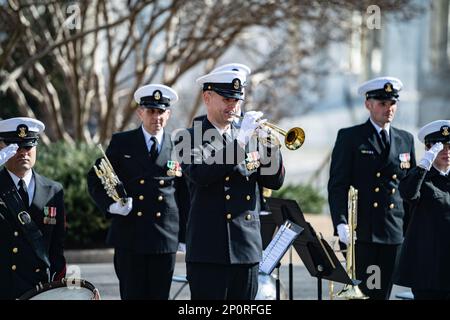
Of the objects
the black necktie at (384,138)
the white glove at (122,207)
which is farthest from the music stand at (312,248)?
the black necktie at (384,138)

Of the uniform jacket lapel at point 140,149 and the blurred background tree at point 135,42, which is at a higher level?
the blurred background tree at point 135,42

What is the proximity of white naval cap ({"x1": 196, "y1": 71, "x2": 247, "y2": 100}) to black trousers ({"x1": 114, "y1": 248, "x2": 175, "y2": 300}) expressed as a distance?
1.86 meters

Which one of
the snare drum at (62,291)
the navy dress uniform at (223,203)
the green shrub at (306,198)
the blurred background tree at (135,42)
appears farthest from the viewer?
the green shrub at (306,198)

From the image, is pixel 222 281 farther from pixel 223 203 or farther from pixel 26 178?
pixel 26 178

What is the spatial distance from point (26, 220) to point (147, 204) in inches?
52.9

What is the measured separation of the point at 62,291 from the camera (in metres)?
6.69

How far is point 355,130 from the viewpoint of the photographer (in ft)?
28.8

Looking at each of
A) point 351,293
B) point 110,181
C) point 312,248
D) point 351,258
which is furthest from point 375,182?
point 110,181

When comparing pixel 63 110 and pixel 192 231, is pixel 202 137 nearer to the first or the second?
pixel 192 231

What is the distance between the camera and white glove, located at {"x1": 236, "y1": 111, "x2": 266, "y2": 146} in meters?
6.63

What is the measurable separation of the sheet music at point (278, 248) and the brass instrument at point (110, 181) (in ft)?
4.61

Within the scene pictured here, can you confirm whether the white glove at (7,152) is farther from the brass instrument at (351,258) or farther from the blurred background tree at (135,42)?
the blurred background tree at (135,42)

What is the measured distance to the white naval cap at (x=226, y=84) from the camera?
6.88 meters

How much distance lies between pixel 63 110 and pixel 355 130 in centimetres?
1669
